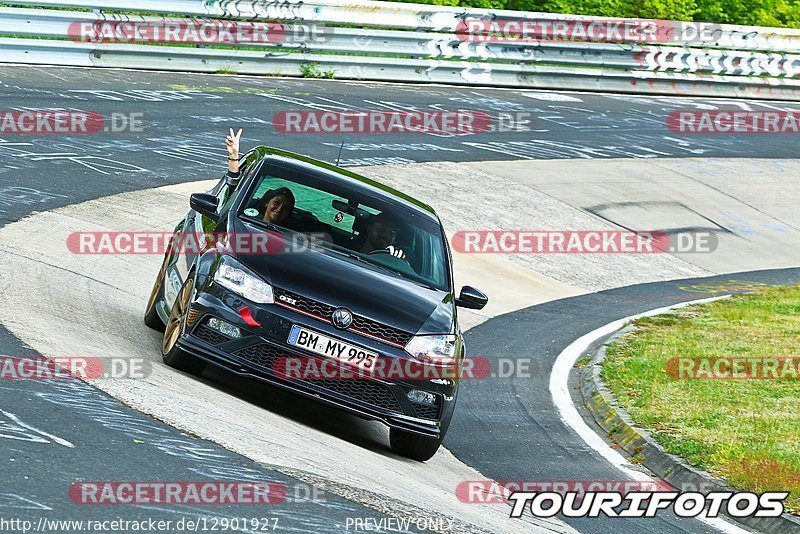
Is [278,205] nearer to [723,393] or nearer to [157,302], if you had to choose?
[157,302]

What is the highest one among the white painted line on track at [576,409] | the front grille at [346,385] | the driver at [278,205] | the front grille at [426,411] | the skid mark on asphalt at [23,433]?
the driver at [278,205]

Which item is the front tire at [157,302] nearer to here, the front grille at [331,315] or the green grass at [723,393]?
the front grille at [331,315]

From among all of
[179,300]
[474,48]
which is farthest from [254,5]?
[179,300]

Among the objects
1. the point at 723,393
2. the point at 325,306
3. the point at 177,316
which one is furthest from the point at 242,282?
the point at 723,393

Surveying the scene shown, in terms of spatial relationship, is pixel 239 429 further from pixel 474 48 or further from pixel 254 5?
pixel 474 48

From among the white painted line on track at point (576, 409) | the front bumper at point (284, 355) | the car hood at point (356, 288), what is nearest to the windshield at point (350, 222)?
the car hood at point (356, 288)

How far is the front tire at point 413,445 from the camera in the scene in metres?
8.52

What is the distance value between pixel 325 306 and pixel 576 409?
3.79 m

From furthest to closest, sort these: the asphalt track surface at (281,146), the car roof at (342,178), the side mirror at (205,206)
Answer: the car roof at (342,178), the side mirror at (205,206), the asphalt track surface at (281,146)

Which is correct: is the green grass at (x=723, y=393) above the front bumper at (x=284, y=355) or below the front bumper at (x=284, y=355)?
below

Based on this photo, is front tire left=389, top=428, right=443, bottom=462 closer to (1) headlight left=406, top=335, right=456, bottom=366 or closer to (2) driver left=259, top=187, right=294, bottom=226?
(1) headlight left=406, top=335, right=456, bottom=366

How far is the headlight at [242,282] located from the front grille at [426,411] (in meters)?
1.14

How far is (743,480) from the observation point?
884cm

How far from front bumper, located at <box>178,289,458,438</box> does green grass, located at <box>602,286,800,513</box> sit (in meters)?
2.34
